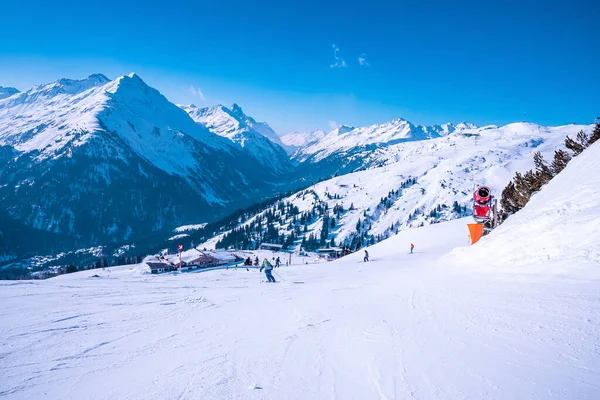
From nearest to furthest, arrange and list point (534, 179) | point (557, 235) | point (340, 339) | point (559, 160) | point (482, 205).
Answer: point (340, 339) < point (557, 235) < point (482, 205) < point (534, 179) < point (559, 160)

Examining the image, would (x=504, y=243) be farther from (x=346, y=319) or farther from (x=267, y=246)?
(x=267, y=246)

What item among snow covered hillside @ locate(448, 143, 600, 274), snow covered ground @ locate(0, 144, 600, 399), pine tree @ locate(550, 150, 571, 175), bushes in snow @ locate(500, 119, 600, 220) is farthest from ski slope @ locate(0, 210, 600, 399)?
pine tree @ locate(550, 150, 571, 175)

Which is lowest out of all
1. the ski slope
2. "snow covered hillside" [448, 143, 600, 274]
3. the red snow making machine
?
the ski slope

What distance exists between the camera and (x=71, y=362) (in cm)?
654

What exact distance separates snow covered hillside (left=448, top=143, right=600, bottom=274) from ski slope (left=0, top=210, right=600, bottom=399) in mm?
1237

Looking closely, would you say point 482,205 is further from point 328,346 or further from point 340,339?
point 328,346

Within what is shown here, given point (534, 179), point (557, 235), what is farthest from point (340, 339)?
point (534, 179)

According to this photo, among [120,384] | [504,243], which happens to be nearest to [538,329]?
[120,384]

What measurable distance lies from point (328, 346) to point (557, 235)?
11.4 meters

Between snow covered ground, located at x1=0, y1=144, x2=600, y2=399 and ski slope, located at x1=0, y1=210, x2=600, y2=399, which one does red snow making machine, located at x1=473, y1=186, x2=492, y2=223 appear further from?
ski slope, located at x1=0, y1=210, x2=600, y2=399

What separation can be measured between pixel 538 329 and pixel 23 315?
Result: 13.6 m

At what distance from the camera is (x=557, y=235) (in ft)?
41.9

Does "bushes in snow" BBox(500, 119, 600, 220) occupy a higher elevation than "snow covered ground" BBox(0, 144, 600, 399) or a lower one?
higher

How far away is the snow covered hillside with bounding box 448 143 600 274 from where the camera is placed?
11273 mm
